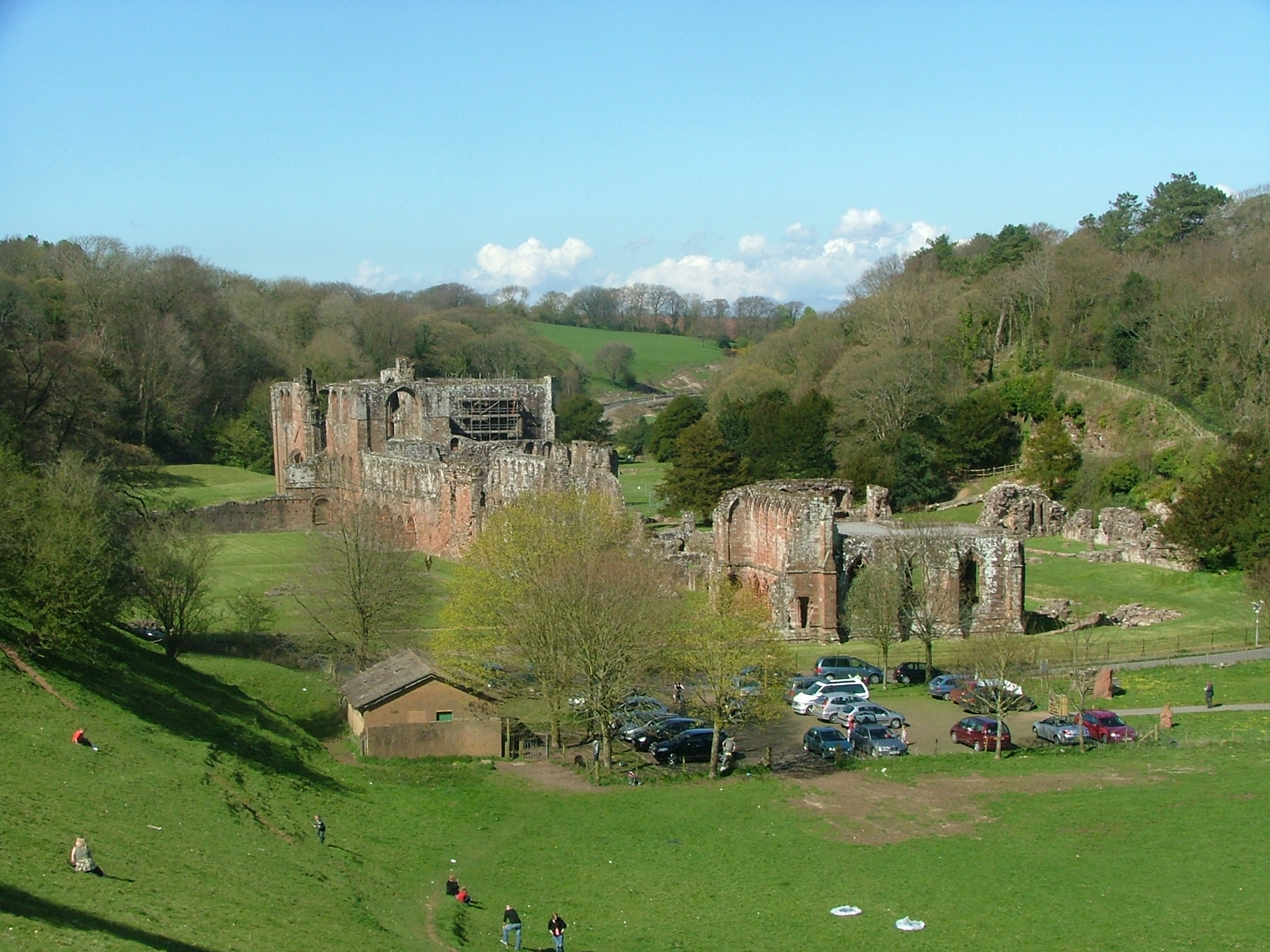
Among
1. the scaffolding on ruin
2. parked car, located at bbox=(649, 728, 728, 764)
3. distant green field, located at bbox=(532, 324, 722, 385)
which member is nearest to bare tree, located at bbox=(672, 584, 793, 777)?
parked car, located at bbox=(649, 728, 728, 764)

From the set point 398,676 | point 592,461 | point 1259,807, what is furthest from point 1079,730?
point 592,461

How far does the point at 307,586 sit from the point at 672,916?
22.5m

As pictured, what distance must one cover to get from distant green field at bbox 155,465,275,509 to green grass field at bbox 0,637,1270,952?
140ft

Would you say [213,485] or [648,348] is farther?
[648,348]

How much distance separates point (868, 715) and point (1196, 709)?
7907 millimetres

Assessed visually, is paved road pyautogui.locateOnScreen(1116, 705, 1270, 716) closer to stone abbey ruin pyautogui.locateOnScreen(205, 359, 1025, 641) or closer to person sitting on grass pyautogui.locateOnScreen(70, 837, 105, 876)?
stone abbey ruin pyautogui.locateOnScreen(205, 359, 1025, 641)

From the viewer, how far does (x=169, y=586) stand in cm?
3597

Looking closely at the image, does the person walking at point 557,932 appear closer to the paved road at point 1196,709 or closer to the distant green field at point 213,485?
the paved road at point 1196,709

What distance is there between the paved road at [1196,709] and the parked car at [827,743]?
7.22 m

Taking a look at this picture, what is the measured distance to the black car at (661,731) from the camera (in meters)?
31.9

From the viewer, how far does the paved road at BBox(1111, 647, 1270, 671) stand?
37.6 meters

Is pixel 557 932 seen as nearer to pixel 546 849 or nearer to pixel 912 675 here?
pixel 546 849

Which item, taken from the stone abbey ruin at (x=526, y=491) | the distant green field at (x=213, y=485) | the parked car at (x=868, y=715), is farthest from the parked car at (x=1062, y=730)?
the distant green field at (x=213, y=485)

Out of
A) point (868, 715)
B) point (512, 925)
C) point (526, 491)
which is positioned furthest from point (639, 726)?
point (526, 491)
